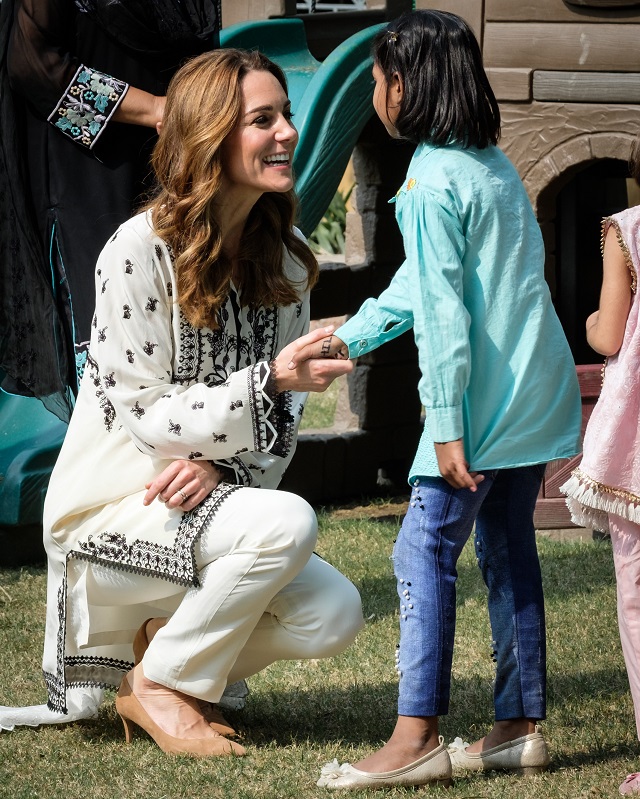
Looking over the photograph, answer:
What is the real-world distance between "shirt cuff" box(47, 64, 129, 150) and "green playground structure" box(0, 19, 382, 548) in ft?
4.86

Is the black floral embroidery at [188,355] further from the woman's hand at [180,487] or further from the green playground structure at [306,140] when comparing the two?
the green playground structure at [306,140]

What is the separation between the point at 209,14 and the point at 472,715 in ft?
7.30

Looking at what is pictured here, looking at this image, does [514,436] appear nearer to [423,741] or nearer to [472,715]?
[423,741]

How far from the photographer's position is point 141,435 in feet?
9.57

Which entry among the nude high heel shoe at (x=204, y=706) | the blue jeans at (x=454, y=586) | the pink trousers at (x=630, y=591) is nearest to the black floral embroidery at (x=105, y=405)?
the nude high heel shoe at (x=204, y=706)

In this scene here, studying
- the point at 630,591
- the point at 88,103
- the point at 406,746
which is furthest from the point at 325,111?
the point at 406,746

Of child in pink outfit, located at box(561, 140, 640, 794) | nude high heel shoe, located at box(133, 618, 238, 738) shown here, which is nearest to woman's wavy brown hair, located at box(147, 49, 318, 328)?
nude high heel shoe, located at box(133, 618, 238, 738)

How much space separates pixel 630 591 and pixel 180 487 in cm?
105

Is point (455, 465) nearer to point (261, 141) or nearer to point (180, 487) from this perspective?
point (180, 487)

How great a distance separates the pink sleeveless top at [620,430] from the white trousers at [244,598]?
65cm

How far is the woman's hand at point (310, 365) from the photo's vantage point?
271cm

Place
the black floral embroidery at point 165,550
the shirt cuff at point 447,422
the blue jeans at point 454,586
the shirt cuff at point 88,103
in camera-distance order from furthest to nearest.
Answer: the shirt cuff at point 88,103 < the black floral embroidery at point 165,550 < the blue jeans at point 454,586 < the shirt cuff at point 447,422

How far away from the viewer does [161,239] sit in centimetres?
296

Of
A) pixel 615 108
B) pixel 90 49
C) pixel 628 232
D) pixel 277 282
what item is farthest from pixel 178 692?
pixel 615 108
